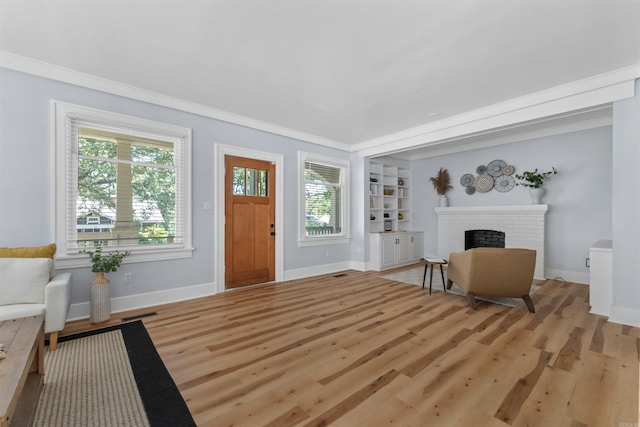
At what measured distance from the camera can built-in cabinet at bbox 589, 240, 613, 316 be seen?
328 centimetres

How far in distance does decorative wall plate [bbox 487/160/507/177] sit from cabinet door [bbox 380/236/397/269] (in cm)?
247

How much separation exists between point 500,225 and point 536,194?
855 mm

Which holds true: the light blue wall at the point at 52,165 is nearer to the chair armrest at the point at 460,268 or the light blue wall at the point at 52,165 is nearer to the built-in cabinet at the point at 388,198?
the built-in cabinet at the point at 388,198

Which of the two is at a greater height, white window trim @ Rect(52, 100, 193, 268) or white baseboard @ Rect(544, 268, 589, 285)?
white window trim @ Rect(52, 100, 193, 268)

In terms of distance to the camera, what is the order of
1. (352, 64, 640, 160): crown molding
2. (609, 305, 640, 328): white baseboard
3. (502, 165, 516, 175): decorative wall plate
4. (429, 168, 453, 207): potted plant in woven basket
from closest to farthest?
(609, 305, 640, 328): white baseboard < (352, 64, 640, 160): crown molding < (502, 165, 516, 175): decorative wall plate < (429, 168, 453, 207): potted plant in woven basket

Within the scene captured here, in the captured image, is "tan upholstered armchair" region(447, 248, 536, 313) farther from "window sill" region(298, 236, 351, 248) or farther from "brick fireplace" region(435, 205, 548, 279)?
"window sill" region(298, 236, 351, 248)

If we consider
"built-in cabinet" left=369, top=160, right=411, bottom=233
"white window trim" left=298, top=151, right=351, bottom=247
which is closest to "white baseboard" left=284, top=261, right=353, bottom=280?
"white window trim" left=298, top=151, right=351, bottom=247

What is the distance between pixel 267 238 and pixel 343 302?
1830 millimetres

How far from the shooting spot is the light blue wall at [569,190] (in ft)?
15.5

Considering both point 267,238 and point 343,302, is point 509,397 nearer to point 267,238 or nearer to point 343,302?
point 343,302

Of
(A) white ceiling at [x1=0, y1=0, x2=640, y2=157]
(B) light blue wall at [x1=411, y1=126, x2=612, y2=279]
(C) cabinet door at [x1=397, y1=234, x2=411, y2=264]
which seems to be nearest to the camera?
(A) white ceiling at [x1=0, y1=0, x2=640, y2=157]

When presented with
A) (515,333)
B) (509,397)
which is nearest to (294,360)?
(509,397)

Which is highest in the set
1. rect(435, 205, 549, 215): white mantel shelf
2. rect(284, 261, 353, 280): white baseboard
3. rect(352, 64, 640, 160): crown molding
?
rect(352, 64, 640, 160): crown molding

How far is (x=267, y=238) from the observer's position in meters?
4.92
